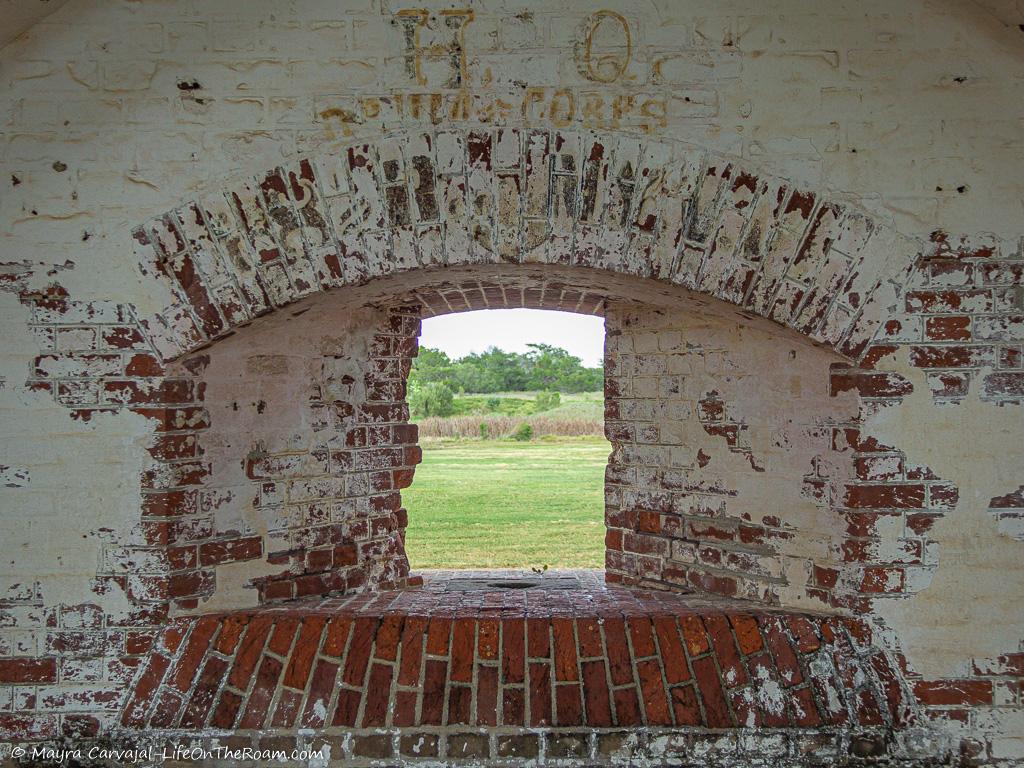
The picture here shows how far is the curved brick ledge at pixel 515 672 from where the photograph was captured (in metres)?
2.30

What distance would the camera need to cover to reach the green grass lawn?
4.61 meters

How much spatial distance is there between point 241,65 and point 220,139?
10.1 inches

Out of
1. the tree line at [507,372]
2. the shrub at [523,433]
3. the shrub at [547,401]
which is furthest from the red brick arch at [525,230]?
the tree line at [507,372]

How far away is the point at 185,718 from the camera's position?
90.7 inches

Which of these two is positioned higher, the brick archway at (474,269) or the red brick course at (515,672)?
the brick archway at (474,269)


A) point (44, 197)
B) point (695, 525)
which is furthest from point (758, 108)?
point (44, 197)

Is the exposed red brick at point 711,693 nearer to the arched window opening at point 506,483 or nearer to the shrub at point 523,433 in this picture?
the arched window opening at point 506,483

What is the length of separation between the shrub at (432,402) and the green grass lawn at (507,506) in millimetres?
1791

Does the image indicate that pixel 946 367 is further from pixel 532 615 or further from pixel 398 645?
pixel 398 645

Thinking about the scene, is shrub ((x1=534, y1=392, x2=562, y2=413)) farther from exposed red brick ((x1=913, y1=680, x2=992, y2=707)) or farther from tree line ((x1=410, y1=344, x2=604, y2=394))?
exposed red brick ((x1=913, y1=680, x2=992, y2=707))
